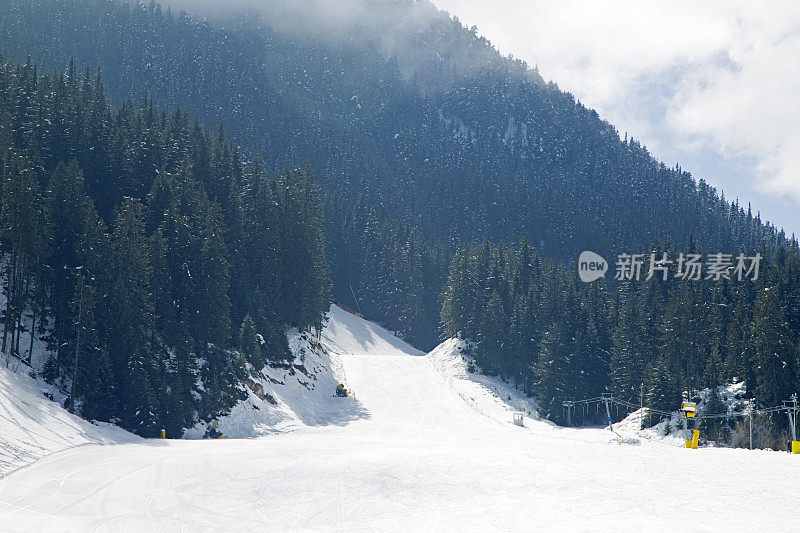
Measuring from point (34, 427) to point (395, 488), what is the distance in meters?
17.6

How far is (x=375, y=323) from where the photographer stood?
4429 inches

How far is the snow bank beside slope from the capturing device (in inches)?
1016

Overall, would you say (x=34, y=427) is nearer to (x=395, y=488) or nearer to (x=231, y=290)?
(x=395, y=488)

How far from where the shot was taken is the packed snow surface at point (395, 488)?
1998 cm

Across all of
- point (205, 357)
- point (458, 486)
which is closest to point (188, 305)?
point (205, 357)

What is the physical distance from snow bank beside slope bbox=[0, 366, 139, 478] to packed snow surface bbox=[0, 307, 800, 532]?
87 centimetres

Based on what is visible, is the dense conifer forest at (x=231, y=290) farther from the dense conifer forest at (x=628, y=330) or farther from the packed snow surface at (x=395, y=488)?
the packed snow surface at (x=395, y=488)

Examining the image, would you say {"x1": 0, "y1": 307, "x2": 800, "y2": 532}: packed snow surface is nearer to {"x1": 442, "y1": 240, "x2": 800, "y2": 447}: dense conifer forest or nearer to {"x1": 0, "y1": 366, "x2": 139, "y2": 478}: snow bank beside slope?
{"x1": 0, "y1": 366, "x2": 139, "y2": 478}: snow bank beside slope

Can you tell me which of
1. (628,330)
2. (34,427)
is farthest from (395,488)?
(628,330)

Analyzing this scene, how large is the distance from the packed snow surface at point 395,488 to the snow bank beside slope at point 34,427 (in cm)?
87

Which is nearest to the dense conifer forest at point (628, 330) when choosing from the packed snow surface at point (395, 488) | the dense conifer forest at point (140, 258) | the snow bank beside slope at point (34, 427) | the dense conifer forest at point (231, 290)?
the dense conifer forest at point (231, 290)

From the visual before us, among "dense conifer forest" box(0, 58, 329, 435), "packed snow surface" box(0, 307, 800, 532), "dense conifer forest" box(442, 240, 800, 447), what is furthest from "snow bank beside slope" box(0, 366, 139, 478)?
"dense conifer forest" box(442, 240, 800, 447)

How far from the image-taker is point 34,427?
94.9 feet

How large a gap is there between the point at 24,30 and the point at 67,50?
1218cm
